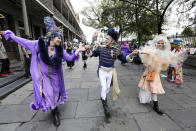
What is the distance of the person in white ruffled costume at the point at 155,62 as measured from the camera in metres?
2.29

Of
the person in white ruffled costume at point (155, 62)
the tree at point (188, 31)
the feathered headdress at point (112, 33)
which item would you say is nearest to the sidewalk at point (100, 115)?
the person in white ruffled costume at point (155, 62)

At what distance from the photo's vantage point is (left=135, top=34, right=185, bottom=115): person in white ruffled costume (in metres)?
2.29

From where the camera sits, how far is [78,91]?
12.0ft

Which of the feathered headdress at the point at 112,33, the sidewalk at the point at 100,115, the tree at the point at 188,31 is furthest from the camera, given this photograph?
the tree at the point at 188,31

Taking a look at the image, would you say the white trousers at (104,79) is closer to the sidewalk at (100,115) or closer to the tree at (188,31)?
the sidewalk at (100,115)

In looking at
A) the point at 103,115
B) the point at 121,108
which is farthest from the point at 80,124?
the point at 121,108

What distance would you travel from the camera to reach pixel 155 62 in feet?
7.48

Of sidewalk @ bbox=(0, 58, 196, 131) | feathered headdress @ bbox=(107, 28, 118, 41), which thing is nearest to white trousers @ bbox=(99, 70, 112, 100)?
sidewalk @ bbox=(0, 58, 196, 131)

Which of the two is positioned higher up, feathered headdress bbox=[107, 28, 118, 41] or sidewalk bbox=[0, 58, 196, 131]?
feathered headdress bbox=[107, 28, 118, 41]

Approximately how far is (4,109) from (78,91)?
6.48 feet

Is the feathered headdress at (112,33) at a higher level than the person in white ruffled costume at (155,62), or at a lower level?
higher

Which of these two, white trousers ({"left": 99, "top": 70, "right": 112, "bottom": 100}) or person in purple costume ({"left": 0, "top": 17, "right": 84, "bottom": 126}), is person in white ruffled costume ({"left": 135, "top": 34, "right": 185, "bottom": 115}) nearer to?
white trousers ({"left": 99, "top": 70, "right": 112, "bottom": 100})

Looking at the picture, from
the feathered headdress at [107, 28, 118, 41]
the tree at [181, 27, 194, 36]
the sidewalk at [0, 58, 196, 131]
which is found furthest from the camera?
the tree at [181, 27, 194, 36]

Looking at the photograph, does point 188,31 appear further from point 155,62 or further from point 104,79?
point 104,79
